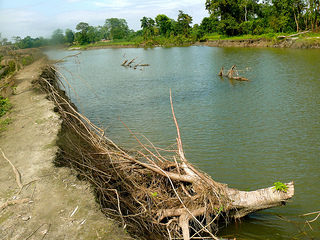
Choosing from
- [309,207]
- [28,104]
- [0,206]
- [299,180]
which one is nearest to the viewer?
[0,206]

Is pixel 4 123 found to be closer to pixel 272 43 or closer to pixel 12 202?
pixel 12 202

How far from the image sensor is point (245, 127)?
946 centimetres

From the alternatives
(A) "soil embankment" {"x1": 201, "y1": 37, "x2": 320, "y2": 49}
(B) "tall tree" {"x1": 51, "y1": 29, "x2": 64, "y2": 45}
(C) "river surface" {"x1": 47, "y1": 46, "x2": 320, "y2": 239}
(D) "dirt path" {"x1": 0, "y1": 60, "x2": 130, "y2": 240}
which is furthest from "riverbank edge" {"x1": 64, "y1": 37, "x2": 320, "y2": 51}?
(D) "dirt path" {"x1": 0, "y1": 60, "x2": 130, "y2": 240}

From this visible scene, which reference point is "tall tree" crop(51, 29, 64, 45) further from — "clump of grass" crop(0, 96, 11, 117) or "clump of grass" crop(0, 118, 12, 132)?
"clump of grass" crop(0, 118, 12, 132)

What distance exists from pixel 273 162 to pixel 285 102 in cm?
588

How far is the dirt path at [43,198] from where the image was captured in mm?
3697

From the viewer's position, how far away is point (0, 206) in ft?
13.8

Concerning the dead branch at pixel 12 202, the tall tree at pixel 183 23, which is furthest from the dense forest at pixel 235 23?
the dead branch at pixel 12 202

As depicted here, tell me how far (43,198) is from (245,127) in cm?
733

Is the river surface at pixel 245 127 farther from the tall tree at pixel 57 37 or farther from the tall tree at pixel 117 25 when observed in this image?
the tall tree at pixel 117 25

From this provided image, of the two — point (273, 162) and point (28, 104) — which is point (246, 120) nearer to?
point (273, 162)

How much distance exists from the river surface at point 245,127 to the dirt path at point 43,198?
2.53m

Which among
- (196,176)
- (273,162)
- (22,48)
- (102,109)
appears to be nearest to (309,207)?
(273,162)

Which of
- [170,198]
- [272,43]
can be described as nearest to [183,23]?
[272,43]
